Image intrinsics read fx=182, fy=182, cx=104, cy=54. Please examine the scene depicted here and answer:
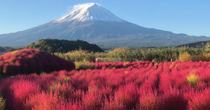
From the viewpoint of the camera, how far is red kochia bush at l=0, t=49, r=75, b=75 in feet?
22.3

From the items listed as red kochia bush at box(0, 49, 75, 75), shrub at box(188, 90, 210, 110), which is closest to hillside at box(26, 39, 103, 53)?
red kochia bush at box(0, 49, 75, 75)

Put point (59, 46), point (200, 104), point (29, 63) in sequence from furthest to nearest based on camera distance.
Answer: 1. point (59, 46)
2. point (29, 63)
3. point (200, 104)

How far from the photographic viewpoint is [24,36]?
581 feet

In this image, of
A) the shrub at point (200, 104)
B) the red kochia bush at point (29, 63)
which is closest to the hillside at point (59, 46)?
the red kochia bush at point (29, 63)

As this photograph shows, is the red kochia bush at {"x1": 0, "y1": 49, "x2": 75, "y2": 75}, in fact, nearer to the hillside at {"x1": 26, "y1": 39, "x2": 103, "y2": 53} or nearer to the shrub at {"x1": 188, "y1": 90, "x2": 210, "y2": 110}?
the shrub at {"x1": 188, "y1": 90, "x2": 210, "y2": 110}

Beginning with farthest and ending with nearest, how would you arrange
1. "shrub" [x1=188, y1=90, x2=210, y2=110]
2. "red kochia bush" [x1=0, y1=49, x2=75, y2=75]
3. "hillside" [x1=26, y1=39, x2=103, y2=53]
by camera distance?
1. "hillside" [x1=26, y1=39, x2=103, y2=53]
2. "red kochia bush" [x1=0, y1=49, x2=75, y2=75]
3. "shrub" [x1=188, y1=90, x2=210, y2=110]

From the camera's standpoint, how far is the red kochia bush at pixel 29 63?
6.79 metres

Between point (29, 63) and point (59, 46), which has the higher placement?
point (59, 46)

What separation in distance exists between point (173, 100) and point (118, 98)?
2.64 ft

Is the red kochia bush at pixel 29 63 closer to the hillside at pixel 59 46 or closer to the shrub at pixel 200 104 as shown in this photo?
the shrub at pixel 200 104

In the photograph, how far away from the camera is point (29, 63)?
282 inches

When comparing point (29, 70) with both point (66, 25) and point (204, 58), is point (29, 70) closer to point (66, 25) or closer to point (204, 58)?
point (204, 58)

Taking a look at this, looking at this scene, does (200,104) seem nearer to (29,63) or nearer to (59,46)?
(29,63)

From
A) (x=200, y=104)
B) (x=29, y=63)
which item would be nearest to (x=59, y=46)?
(x=29, y=63)
